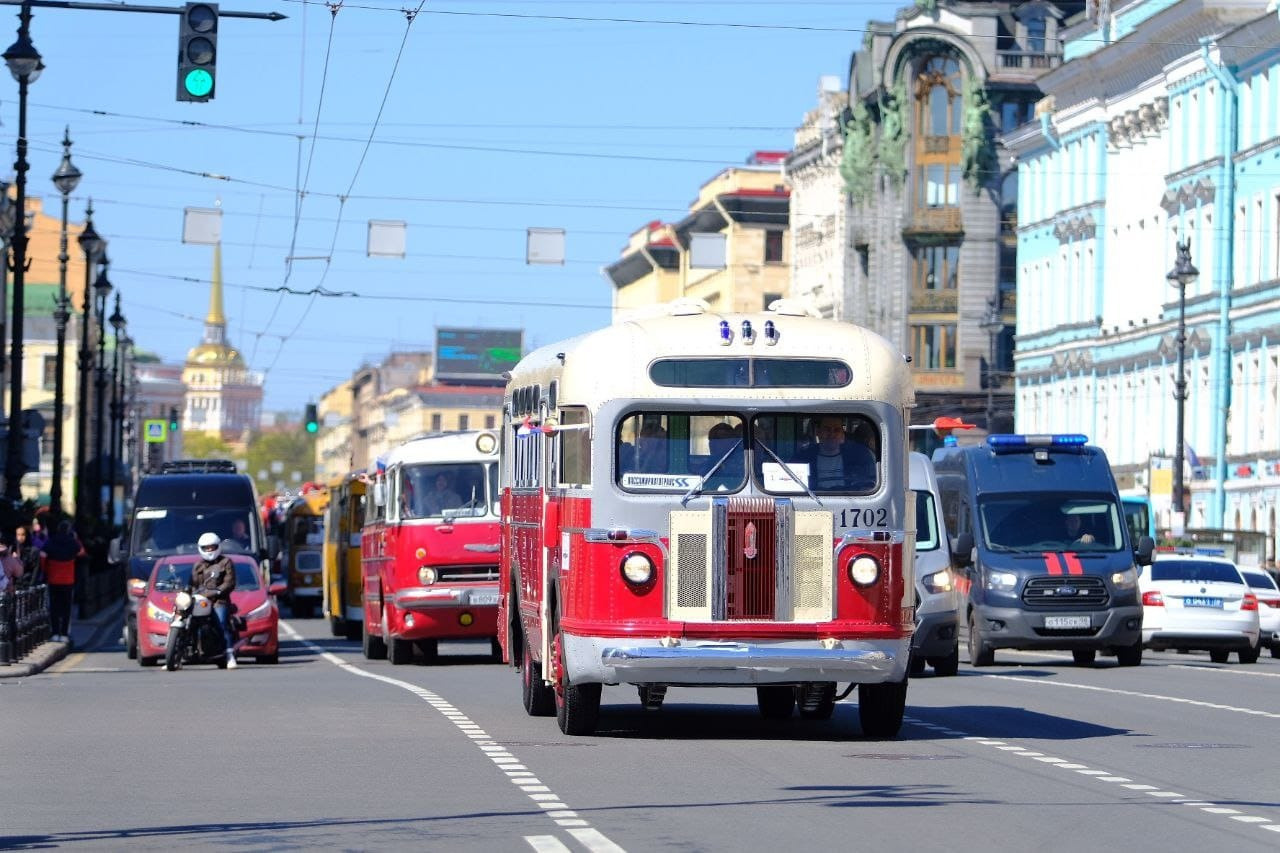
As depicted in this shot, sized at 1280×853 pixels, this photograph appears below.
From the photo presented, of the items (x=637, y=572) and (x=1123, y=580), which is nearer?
(x=637, y=572)

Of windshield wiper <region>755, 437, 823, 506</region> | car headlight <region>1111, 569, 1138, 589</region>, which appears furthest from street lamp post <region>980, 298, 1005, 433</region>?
windshield wiper <region>755, 437, 823, 506</region>

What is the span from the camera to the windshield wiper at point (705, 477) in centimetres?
1961

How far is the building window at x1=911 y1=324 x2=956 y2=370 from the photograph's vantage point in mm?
108125

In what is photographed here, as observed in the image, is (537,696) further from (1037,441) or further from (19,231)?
(19,231)

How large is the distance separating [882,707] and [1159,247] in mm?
64906

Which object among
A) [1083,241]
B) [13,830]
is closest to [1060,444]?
[13,830]

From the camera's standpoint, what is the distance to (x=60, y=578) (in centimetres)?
4306

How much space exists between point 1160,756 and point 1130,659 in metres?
18.1

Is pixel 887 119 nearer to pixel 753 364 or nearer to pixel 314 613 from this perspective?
pixel 314 613

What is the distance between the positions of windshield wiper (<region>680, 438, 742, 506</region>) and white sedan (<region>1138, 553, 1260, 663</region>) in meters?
21.0

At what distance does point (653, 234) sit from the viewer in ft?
523

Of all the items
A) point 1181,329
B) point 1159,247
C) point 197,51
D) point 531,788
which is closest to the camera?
point 531,788

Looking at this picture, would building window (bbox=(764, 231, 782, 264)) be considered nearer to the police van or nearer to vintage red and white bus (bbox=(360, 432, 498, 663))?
the police van

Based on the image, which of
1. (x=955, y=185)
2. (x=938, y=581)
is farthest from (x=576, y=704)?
(x=955, y=185)
